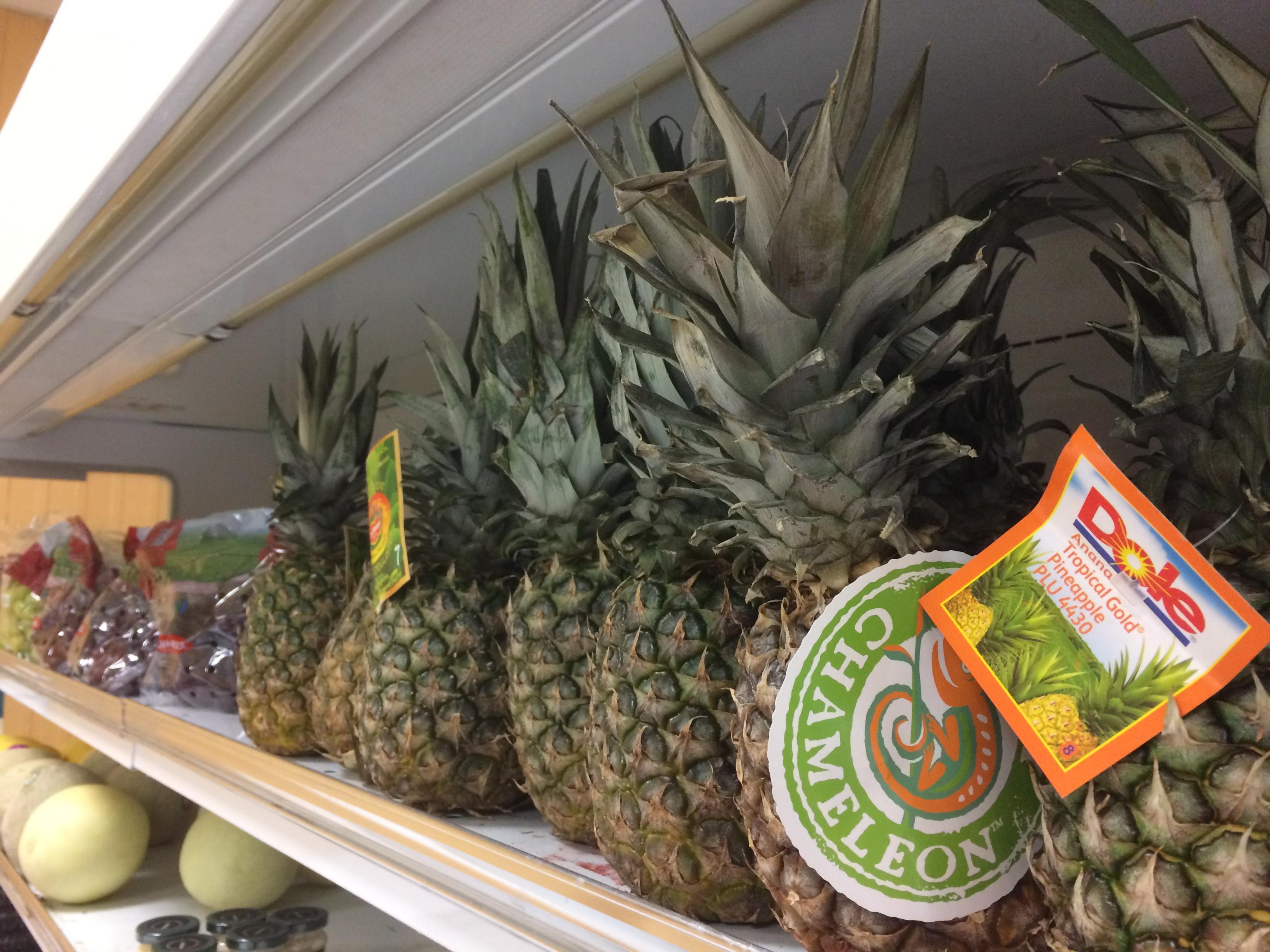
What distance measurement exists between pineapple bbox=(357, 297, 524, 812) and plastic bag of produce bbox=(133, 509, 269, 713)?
0.76 meters

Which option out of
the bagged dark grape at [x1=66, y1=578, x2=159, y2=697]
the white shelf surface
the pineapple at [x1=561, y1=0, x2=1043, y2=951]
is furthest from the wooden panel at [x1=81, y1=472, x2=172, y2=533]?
the pineapple at [x1=561, y1=0, x2=1043, y2=951]

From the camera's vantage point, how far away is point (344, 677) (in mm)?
1269

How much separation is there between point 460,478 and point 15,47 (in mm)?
3676

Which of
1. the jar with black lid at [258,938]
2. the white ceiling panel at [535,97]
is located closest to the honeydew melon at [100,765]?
the jar with black lid at [258,938]

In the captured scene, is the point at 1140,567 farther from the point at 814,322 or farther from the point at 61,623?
the point at 61,623

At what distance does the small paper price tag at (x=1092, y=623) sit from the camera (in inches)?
19.5

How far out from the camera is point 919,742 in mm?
639

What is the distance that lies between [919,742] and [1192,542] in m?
0.21

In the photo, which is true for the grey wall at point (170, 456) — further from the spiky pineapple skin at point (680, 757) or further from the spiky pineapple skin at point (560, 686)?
the spiky pineapple skin at point (680, 757)

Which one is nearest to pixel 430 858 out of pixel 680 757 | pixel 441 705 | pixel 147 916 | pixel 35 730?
pixel 441 705

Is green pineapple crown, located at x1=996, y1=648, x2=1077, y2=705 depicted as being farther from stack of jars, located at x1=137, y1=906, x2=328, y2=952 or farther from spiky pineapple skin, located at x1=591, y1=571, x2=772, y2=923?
stack of jars, located at x1=137, y1=906, x2=328, y2=952

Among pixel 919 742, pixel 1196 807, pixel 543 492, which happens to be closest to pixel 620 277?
pixel 543 492

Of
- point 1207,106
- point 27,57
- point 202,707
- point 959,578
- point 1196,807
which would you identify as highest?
point 27,57

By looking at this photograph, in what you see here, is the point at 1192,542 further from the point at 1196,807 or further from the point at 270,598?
the point at 270,598
